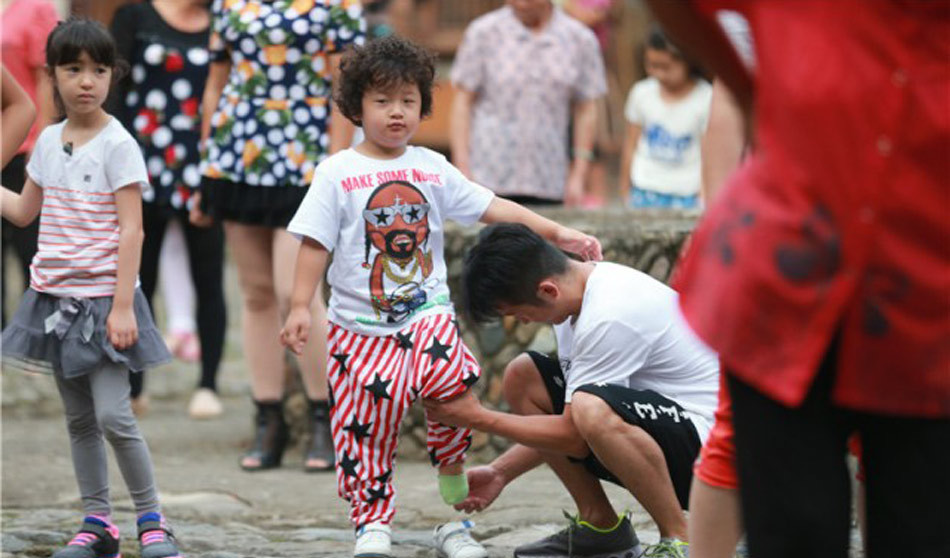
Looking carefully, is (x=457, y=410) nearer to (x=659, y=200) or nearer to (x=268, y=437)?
(x=268, y=437)

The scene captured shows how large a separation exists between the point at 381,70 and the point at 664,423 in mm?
1121

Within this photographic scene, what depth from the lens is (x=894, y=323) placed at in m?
2.23

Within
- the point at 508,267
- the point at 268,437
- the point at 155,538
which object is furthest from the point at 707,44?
the point at 268,437

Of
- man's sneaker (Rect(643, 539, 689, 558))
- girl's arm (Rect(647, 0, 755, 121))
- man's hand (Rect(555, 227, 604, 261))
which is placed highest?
girl's arm (Rect(647, 0, 755, 121))

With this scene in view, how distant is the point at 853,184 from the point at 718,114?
4.02 feet

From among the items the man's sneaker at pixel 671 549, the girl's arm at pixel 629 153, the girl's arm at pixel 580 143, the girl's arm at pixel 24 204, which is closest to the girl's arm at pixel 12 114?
the girl's arm at pixel 24 204

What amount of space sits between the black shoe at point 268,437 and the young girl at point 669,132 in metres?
2.42

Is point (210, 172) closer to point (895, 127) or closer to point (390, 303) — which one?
point (390, 303)

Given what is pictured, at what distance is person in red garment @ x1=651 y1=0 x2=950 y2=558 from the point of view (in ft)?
7.30

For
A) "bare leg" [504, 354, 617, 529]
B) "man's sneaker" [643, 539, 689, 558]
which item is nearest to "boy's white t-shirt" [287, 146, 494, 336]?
"bare leg" [504, 354, 617, 529]

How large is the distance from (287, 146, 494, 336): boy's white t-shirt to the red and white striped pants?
4 centimetres

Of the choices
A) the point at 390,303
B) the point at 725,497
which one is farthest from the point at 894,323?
the point at 390,303

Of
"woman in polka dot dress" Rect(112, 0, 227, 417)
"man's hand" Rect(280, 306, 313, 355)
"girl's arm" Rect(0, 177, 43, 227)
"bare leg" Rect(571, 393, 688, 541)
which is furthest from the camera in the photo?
"woman in polka dot dress" Rect(112, 0, 227, 417)

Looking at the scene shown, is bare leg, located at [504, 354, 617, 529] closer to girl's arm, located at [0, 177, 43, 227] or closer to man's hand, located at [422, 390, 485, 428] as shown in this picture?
man's hand, located at [422, 390, 485, 428]
